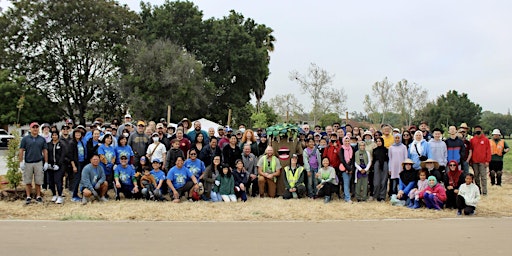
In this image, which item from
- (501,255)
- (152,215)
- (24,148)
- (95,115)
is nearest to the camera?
(501,255)

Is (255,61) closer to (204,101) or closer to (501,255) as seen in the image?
(204,101)

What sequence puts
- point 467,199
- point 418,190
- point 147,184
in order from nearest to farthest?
point 467,199 → point 418,190 → point 147,184

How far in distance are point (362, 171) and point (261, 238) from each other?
14.8ft

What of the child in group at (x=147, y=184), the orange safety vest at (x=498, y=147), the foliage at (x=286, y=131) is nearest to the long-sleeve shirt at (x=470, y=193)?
the foliage at (x=286, y=131)

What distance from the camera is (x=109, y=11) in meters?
32.7

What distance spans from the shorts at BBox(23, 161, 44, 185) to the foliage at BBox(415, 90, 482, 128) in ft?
171

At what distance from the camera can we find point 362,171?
10312 mm

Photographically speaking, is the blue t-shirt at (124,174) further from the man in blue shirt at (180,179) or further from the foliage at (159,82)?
the foliage at (159,82)

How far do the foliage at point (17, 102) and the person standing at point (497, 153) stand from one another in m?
28.4

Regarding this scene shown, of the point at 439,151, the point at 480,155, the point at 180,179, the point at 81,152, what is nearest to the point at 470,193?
the point at 439,151

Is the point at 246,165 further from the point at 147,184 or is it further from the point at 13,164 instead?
the point at 13,164

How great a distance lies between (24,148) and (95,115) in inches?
1050

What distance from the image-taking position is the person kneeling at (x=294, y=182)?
10.7m

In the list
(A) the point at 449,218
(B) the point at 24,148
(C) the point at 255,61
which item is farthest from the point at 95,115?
(A) the point at 449,218
